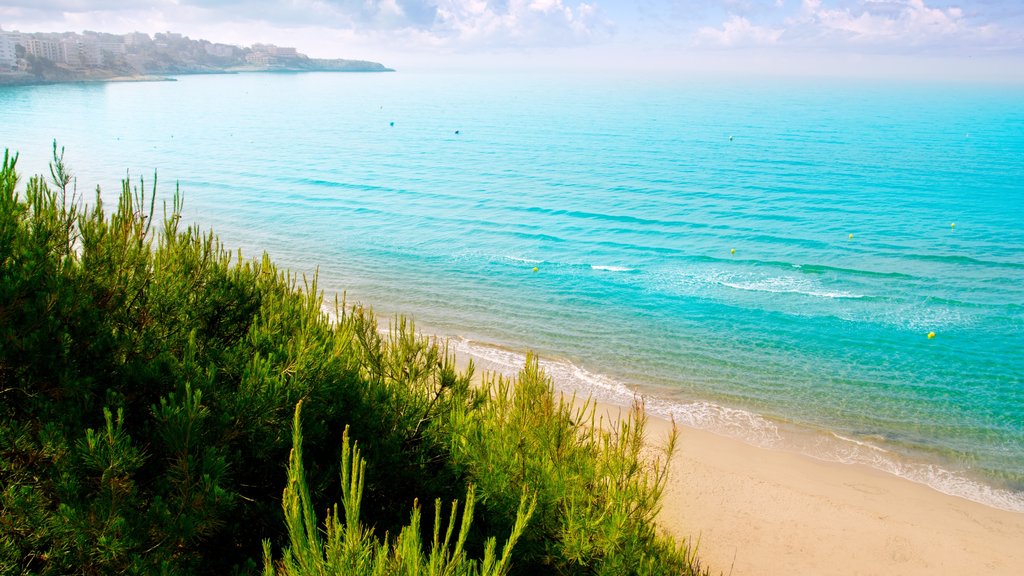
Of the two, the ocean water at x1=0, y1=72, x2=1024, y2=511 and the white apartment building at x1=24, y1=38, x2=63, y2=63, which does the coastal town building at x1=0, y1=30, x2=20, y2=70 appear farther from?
the ocean water at x1=0, y1=72, x2=1024, y2=511

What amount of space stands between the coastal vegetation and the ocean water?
933 cm

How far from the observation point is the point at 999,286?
24312mm

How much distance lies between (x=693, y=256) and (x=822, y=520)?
1714 centimetres

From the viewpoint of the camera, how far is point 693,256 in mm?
27609

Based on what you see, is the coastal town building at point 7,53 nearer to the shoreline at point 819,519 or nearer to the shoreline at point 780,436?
the shoreline at point 780,436

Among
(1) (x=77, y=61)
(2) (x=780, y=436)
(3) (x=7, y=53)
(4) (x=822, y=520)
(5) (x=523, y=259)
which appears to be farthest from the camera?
(1) (x=77, y=61)

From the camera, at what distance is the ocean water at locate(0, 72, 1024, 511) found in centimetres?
1568

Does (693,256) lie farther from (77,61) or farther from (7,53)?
(77,61)

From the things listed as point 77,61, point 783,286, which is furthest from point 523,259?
point 77,61

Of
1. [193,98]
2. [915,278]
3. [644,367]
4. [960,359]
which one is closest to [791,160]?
[915,278]

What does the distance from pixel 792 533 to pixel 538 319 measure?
10.7 m

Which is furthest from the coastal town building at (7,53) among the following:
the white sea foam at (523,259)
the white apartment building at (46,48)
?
the white sea foam at (523,259)

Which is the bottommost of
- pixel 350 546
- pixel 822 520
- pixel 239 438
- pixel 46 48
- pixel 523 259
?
pixel 822 520

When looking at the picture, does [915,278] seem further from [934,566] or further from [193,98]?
[193,98]
